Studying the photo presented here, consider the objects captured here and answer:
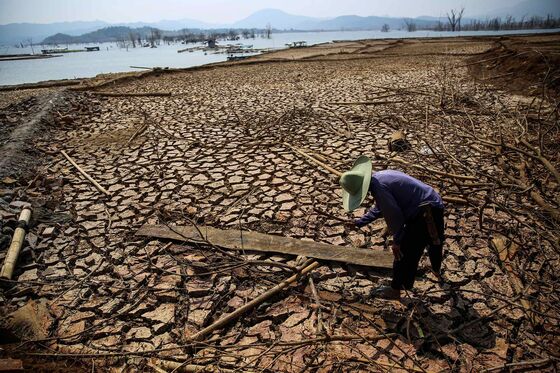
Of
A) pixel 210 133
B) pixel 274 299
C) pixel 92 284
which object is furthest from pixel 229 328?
pixel 210 133

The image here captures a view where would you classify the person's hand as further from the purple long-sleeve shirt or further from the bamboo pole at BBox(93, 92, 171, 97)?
the bamboo pole at BBox(93, 92, 171, 97)

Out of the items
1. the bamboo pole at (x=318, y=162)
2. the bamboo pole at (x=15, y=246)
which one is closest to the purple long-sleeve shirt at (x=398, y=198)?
the bamboo pole at (x=318, y=162)

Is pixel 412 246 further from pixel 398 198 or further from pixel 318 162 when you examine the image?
pixel 318 162

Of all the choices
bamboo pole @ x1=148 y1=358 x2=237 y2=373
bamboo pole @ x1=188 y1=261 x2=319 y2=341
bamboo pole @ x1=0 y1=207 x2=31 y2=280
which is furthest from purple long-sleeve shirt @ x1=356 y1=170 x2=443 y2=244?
bamboo pole @ x1=0 y1=207 x2=31 y2=280

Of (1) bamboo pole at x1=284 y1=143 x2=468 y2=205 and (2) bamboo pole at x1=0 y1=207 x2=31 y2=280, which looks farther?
(1) bamboo pole at x1=284 y1=143 x2=468 y2=205

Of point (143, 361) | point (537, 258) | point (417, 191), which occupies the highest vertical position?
point (417, 191)

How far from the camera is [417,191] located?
A: 2.40m

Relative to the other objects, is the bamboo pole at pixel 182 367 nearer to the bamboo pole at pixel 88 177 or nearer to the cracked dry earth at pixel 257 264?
the cracked dry earth at pixel 257 264

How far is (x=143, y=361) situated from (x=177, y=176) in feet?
10.1

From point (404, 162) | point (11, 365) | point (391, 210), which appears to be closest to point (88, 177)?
point (11, 365)

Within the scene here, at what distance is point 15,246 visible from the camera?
3.24 m

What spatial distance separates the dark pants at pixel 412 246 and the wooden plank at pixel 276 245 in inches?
16.1

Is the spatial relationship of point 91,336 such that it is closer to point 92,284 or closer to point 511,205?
point 92,284

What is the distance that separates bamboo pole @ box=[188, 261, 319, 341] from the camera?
2.38 m
